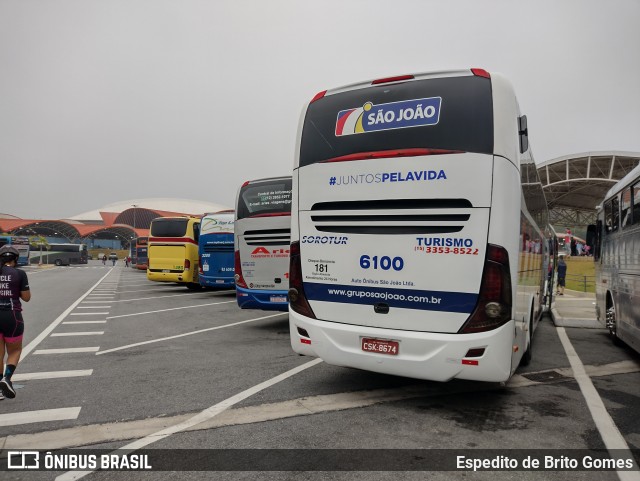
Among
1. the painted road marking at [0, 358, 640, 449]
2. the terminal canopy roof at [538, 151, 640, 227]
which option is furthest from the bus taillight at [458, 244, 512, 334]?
the terminal canopy roof at [538, 151, 640, 227]

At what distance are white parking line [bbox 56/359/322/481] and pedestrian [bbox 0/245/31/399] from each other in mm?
2230

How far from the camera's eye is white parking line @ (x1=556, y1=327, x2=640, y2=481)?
11.7 feet

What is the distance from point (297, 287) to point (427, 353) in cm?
171

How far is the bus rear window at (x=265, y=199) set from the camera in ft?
32.3

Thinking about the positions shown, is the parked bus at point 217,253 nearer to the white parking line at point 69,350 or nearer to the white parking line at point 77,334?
the white parking line at point 77,334

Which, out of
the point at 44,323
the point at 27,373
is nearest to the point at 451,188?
the point at 27,373

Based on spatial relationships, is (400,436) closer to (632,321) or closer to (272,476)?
(272,476)

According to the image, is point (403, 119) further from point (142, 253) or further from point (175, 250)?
point (142, 253)

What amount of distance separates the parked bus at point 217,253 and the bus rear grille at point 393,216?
11714mm

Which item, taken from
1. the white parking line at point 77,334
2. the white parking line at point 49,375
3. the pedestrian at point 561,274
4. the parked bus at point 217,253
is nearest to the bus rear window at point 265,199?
the white parking line at point 77,334

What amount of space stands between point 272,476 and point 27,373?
15.9ft

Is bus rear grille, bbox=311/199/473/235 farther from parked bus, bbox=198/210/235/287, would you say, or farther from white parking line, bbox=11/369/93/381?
parked bus, bbox=198/210/235/287

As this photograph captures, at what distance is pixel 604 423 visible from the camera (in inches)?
171

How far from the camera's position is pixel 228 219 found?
667 inches
